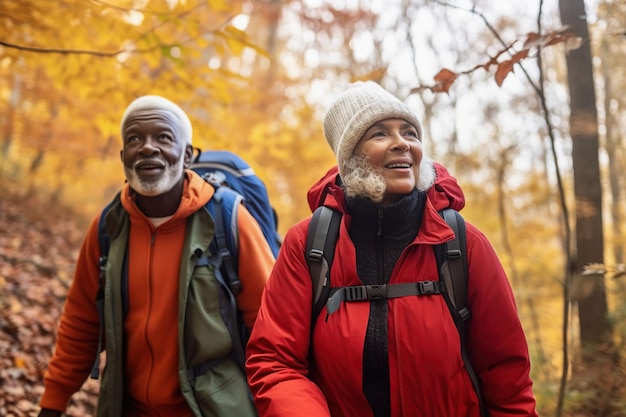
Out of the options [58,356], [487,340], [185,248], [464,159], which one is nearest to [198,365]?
[185,248]

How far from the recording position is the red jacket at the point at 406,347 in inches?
71.7

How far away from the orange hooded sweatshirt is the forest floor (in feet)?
4.80

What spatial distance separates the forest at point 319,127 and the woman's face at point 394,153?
14.7 inches

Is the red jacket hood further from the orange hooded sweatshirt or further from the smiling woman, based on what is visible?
the orange hooded sweatshirt

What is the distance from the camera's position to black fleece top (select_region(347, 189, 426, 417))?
1899mm

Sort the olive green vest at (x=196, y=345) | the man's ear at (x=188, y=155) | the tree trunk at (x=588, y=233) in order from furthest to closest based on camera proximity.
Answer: the tree trunk at (x=588, y=233) → the man's ear at (x=188, y=155) → the olive green vest at (x=196, y=345)

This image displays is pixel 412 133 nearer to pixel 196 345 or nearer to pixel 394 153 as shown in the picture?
pixel 394 153

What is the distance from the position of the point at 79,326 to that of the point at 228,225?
1.21 meters

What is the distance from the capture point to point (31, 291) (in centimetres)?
652

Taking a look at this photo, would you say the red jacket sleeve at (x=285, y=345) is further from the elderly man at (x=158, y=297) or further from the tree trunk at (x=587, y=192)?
the tree trunk at (x=587, y=192)

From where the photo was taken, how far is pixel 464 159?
936 cm

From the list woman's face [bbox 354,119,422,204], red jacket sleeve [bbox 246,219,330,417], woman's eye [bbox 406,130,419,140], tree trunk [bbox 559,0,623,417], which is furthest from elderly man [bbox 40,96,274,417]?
tree trunk [bbox 559,0,623,417]

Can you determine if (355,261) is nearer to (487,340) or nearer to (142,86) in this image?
(487,340)

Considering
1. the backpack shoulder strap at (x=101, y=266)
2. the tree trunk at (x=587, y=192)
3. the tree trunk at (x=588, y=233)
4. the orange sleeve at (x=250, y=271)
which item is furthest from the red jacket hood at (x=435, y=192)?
the tree trunk at (x=587, y=192)
